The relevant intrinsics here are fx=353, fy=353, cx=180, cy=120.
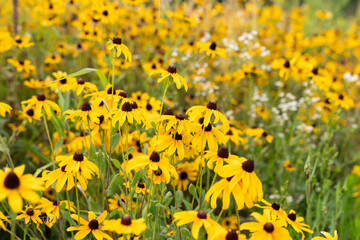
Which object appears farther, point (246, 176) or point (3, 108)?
point (3, 108)

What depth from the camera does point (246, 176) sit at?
3.55 ft

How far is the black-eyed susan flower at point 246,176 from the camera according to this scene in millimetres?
1071

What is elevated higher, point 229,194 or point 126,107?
point 126,107

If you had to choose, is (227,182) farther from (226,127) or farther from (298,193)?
(298,193)

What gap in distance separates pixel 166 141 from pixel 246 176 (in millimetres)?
314

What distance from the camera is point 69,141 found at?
2018mm

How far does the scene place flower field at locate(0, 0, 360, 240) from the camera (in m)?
1.18

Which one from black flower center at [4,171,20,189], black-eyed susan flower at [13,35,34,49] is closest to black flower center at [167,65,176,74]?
black flower center at [4,171,20,189]

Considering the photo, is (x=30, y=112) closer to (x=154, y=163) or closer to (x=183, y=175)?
(x=183, y=175)

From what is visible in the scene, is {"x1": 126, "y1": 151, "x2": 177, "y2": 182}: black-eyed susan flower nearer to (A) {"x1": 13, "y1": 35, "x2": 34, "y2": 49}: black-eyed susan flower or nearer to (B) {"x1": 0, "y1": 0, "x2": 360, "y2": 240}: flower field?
(B) {"x1": 0, "y1": 0, "x2": 360, "y2": 240}: flower field

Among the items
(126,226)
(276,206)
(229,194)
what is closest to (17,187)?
(126,226)

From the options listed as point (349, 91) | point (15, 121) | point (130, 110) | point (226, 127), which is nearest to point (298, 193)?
point (226, 127)

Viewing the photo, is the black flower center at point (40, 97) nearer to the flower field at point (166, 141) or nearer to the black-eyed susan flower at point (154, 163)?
the flower field at point (166, 141)

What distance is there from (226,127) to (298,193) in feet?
4.80
